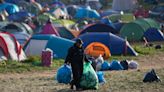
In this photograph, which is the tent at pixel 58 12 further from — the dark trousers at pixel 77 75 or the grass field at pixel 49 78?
the dark trousers at pixel 77 75

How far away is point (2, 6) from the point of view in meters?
52.4

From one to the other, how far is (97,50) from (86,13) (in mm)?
30506

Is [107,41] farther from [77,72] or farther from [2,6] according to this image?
[2,6]

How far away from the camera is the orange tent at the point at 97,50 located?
20.6 m

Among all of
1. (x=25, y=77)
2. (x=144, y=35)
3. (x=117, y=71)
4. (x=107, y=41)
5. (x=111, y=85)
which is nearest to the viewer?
(x=111, y=85)

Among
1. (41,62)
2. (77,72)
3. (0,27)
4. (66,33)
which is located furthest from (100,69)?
(0,27)

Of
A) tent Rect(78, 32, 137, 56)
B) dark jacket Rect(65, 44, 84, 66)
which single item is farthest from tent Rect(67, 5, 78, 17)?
dark jacket Rect(65, 44, 84, 66)

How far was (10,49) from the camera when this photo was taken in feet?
63.2

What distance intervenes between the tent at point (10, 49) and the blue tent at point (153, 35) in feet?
40.8

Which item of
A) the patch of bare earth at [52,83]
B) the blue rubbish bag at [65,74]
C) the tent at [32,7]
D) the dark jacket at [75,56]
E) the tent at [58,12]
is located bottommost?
the patch of bare earth at [52,83]

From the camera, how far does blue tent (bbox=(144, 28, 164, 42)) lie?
1200 inches

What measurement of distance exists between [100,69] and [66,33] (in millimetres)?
13462

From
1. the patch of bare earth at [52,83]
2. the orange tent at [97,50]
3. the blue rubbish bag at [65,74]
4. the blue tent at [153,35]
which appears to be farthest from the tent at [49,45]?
the blue tent at [153,35]

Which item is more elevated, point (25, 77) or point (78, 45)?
point (78, 45)
